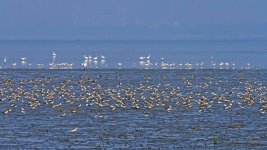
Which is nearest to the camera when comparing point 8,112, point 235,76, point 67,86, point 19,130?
point 19,130

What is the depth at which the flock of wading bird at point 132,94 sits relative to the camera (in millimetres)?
57969

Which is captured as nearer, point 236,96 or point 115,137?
point 115,137

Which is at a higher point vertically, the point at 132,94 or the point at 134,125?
the point at 132,94

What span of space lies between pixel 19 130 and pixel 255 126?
11176mm

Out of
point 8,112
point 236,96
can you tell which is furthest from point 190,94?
point 8,112

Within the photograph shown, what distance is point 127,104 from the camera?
59.4 m

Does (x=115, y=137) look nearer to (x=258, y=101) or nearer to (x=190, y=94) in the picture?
(x=258, y=101)

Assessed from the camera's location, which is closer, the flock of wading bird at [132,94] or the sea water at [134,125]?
the sea water at [134,125]

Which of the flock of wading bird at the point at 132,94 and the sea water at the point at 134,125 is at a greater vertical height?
the flock of wading bird at the point at 132,94

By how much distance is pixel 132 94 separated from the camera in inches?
2608

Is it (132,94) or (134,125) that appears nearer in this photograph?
(134,125)

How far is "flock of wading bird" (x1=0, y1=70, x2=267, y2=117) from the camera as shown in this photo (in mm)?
57969

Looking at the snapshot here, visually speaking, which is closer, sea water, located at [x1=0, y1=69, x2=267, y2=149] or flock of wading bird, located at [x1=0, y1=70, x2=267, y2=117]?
sea water, located at [x1=0, y1=69, x2=267, y2=149]

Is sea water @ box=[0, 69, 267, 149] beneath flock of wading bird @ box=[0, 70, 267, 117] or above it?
beneath
